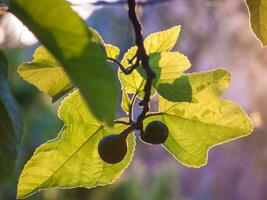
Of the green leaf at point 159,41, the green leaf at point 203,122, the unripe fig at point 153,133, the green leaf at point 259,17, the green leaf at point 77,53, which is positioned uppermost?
the green leaf at point 77,53

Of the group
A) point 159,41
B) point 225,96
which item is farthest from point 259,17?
point 225,96

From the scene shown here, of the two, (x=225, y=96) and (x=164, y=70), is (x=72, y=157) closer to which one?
(x=164, y=70)

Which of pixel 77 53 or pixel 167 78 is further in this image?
pixel 167 78

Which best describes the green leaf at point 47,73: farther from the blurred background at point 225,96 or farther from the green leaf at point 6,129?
the blurred background at point 225,96

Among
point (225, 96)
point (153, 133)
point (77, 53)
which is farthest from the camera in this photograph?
point (225, 96)

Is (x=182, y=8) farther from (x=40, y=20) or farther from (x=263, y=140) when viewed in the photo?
(x=40, y=20)

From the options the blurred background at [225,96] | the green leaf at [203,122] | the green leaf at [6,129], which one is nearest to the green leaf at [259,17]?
the green leaf at [203,122]

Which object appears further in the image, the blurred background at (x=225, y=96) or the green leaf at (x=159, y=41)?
the blurred background at (x=225, y=96)
